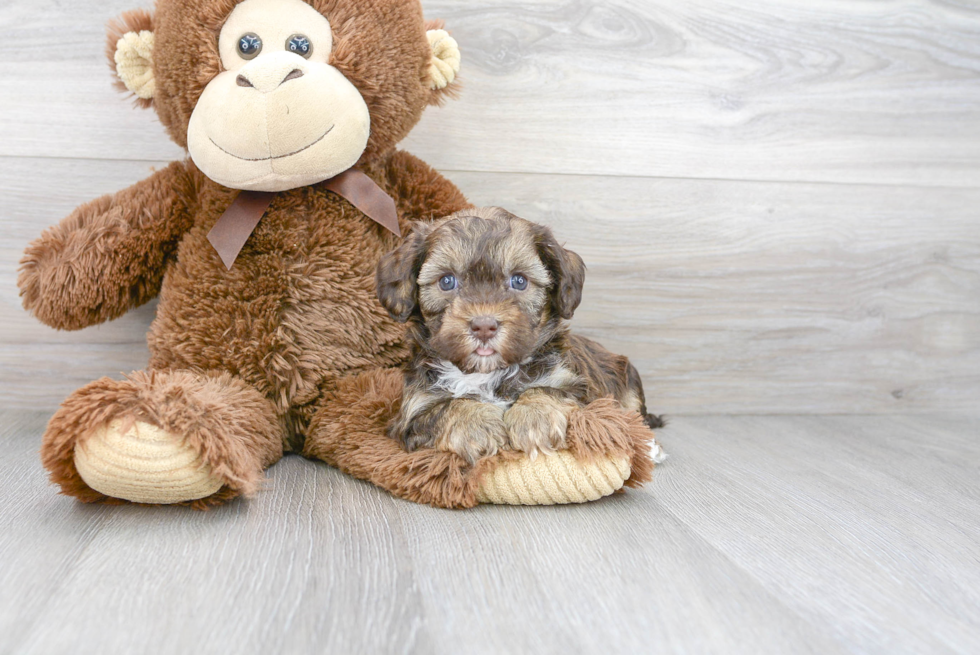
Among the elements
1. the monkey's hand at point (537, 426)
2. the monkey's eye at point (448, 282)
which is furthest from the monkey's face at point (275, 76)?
the monkey's hand at point (537, 426)

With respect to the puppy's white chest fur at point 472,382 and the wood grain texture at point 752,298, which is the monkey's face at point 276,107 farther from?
the wood grain texture at point 752,298

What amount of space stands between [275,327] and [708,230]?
154 cm

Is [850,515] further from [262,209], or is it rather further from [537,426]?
[262,209]

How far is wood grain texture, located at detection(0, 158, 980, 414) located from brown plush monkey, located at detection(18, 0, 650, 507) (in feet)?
1.58

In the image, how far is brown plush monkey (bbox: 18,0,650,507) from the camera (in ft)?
5.91

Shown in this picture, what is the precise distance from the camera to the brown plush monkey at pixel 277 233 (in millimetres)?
1801

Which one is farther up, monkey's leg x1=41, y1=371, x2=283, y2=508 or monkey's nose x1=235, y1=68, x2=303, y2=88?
monkey's nose x1=235, y1=68, x2=303, y2=88

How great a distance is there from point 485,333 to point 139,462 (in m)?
0.74

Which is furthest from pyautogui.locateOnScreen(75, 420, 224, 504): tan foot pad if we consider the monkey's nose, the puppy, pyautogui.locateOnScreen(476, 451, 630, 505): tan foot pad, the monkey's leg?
the monkey's nose

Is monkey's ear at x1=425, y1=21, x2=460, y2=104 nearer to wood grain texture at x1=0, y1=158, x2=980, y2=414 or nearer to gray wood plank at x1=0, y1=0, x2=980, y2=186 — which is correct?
gray wood plank at x1=0, y1=0, x2=980, y2=186

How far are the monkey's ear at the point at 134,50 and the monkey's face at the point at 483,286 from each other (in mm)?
844

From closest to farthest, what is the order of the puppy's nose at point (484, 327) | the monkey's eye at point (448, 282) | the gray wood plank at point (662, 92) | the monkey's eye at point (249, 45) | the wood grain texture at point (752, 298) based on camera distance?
the puppy's nose at point (484, 327) < the monkey's eye at point (448, 282) < the monkey's eye at point (249, 45) < the gray wood plank at point (662, 92) < the wood grain texture at point (752, 298)

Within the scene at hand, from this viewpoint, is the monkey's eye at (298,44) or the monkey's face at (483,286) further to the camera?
the monkey's eye at (298,44)

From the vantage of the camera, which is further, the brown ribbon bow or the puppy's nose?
the brown ribbon bow
